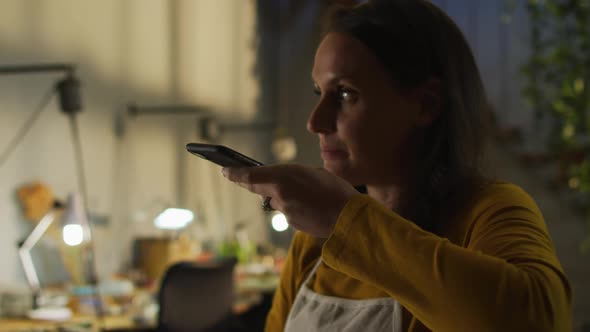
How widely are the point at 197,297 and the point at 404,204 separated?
252 cm

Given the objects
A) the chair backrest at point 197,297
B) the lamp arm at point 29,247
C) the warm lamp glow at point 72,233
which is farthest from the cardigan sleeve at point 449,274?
the lamp arm at point 29,247

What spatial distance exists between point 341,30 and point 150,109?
4.10 meters

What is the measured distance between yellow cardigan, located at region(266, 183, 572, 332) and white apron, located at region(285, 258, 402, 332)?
0.80 ft

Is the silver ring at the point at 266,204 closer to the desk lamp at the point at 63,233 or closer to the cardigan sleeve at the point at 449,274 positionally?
the cardigan sleeve at the point at 449,274

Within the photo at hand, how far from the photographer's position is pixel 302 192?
34.7 inches

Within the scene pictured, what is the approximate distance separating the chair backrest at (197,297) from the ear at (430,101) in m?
2.48

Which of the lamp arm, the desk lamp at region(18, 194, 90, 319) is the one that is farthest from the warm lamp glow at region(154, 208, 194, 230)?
the lamp arm

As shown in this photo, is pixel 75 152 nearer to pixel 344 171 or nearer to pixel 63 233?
pixel 63 233

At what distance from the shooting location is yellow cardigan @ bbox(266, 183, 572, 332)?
791 mm

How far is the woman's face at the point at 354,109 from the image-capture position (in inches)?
44.7

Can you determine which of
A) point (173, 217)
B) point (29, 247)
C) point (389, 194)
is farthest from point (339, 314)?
point (173, 217)

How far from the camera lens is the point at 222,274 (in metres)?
3.72

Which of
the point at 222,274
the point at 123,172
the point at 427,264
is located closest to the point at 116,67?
the point at 123,172

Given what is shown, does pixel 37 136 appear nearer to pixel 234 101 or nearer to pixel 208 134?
pixel 208 134
